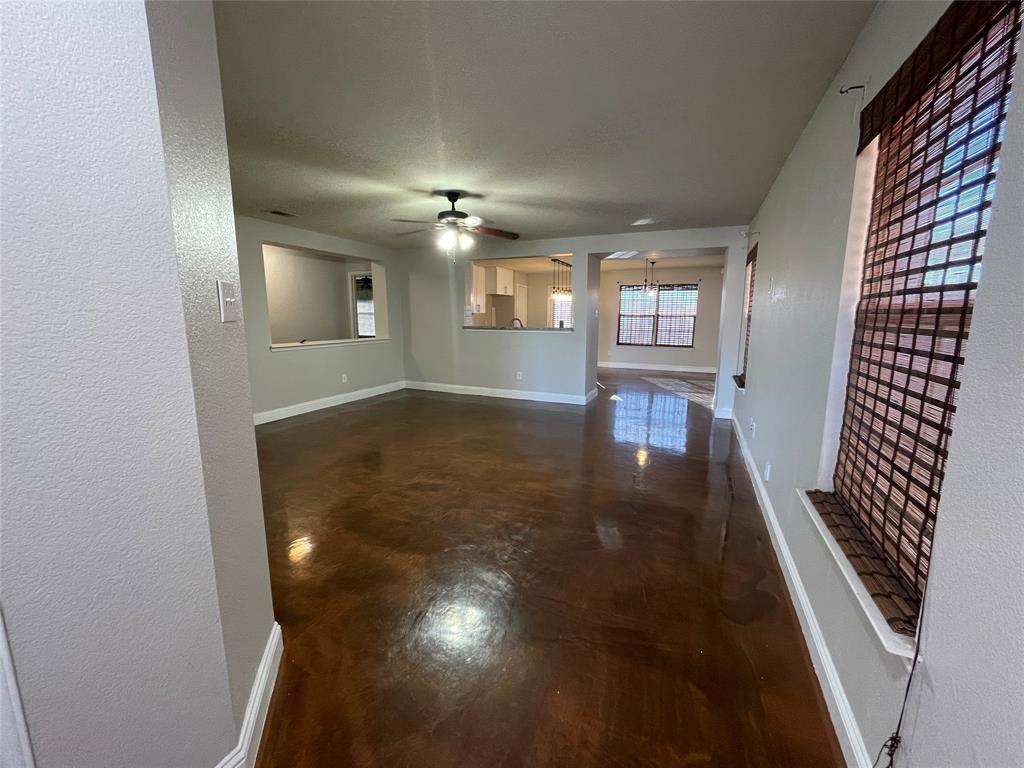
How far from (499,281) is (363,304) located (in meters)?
Result: 2.98

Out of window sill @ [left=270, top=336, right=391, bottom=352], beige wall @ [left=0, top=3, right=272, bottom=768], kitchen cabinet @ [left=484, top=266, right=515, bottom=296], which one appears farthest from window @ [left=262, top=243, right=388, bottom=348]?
beige wall @ [left=0, top=3, right=272, bottom=768]

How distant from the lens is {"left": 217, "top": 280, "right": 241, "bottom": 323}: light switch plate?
114cm

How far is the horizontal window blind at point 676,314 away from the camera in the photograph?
29.7 feet

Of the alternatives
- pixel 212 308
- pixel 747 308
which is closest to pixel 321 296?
pixel 747 308

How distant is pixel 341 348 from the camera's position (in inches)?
234

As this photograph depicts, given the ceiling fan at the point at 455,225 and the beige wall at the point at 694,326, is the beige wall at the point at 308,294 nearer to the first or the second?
the ceiling fan at the point at 455,225

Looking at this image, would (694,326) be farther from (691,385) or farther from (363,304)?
(363,304)

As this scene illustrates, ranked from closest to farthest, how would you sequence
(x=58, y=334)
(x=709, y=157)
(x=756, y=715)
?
(x=58, y=334) < (x=756, y=715) < (x=709, y=157)

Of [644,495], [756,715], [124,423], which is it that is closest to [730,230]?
[644,495]

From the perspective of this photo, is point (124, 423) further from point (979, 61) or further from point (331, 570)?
point (979, 61)

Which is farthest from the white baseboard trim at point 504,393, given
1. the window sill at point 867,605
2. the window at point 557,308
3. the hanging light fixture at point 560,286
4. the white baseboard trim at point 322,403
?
the window sill at point 867,605

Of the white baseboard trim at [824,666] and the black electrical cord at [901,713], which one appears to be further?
the white baseboard trim at [824,666]

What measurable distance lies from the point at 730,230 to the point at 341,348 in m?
5.34

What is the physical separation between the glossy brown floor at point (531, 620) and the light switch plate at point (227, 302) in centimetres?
130
